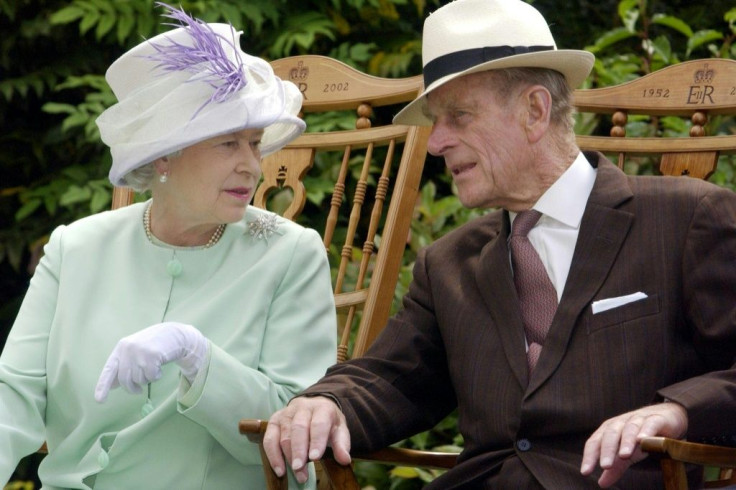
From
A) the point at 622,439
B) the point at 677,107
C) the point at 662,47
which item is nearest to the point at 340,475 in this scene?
the point at 622,439

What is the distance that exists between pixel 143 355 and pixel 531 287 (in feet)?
2.49

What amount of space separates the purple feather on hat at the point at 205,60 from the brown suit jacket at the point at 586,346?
2.01ft

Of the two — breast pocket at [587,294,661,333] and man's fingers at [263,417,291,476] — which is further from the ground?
breast pocket at [587,294,661,333]

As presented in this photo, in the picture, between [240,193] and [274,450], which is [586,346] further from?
[240,193]

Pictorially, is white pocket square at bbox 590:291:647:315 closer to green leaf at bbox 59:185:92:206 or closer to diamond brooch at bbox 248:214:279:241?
diamond brooch at bbox 248:214:279:241

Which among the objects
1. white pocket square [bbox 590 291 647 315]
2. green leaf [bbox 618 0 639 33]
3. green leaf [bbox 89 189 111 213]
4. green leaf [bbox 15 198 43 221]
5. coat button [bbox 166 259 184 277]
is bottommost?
green leaf [bbox 15 198 43 221]

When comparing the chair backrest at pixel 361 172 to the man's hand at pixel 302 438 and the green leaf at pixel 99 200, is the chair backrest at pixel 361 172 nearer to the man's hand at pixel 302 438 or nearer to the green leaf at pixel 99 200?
the man's hand at pixel 302 438

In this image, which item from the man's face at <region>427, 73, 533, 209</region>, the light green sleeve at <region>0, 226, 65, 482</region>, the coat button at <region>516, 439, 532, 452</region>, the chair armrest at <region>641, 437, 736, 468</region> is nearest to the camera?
the chair armrest at <region>641, 437, 736, 468</region>

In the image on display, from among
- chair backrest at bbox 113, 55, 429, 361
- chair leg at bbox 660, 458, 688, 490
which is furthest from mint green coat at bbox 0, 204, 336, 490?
chair leg at bbox 660, 458, 688, 490

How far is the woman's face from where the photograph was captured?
2967mm

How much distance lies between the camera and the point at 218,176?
2.96m

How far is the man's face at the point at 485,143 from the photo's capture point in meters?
2.85

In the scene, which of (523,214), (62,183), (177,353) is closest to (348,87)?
(523,214)

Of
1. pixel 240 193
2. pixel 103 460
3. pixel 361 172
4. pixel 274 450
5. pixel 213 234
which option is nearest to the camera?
pixel 274 450
